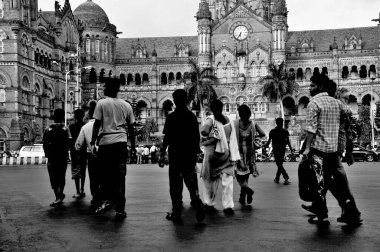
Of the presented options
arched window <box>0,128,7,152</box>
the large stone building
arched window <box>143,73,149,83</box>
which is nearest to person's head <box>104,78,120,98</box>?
arched window <box>0,128,7,152</box>

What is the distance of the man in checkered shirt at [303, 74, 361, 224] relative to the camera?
9367mm

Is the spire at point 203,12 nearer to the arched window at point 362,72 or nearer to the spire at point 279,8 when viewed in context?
the spire at point 279,8

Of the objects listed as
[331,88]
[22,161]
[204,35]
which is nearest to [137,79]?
[204,35]

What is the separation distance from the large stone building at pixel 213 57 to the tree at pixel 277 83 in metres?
3.38

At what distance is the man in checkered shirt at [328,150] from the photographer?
9.37 metres

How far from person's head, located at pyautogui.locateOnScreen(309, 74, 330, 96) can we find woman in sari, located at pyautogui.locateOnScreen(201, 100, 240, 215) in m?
1.97

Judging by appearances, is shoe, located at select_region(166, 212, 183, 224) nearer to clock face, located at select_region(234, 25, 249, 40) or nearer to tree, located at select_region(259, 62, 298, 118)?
tree, located at select_region(259, 62, 298, 118)

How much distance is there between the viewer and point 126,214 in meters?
10.7

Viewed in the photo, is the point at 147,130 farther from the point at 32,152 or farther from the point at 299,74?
the point at 32,152

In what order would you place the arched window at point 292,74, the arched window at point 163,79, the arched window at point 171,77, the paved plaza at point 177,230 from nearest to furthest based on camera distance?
the paved plaza at point 177,230 → the arched window at point 292,74 → the arched window at point 163,79 → the arched window at point 171,77

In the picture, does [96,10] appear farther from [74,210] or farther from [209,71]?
[74,210]

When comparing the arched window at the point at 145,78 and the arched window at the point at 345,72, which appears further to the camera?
the arched window at the point at 145,78

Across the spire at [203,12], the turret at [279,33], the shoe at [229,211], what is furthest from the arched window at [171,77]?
the shoe at [229,211]

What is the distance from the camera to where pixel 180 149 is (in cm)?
1003
